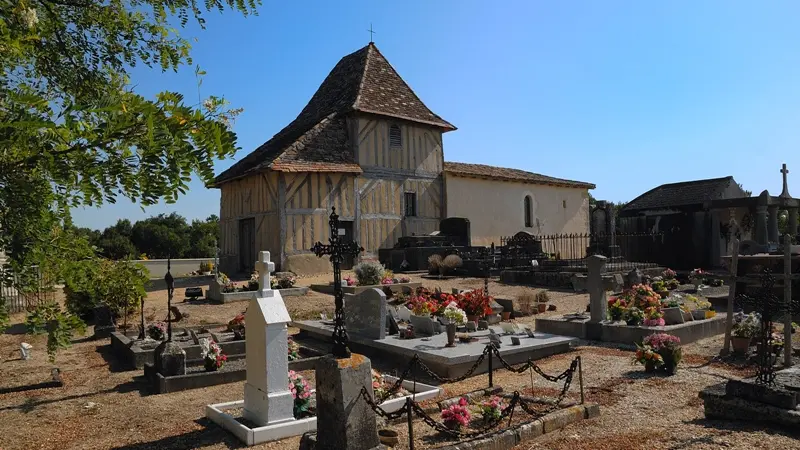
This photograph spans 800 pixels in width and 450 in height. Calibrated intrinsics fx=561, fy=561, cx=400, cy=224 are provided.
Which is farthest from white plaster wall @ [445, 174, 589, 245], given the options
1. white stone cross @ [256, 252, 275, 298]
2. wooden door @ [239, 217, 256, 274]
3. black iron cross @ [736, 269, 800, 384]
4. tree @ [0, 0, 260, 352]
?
tree @ [0, 0, 260, 352]

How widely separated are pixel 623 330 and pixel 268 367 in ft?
23.6

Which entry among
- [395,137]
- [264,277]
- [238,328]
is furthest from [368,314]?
[395,137]

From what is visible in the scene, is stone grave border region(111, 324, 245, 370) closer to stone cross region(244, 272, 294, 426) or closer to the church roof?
stone cross region(244, 272, 294, 426)

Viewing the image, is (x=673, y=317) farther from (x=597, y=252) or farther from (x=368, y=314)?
(x=597, y=252)

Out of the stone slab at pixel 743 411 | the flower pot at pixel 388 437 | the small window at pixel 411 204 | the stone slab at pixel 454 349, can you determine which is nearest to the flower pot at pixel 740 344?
the stone slab at pixel 454 349

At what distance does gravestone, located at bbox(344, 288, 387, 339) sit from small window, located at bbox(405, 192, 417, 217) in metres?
15.8

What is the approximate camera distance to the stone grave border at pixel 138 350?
358 inches

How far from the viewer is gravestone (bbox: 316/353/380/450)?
4.55 meters

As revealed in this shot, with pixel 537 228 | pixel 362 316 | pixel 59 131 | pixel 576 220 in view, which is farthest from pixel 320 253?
pixel 576 220

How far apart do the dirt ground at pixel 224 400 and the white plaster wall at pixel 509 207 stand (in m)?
18.4

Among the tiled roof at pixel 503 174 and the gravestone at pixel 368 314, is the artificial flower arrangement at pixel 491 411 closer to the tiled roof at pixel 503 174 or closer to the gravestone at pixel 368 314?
the gravestone at pixel 368 314

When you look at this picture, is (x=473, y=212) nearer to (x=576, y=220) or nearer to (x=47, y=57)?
(x=576, y=220)

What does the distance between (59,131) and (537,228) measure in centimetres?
3074

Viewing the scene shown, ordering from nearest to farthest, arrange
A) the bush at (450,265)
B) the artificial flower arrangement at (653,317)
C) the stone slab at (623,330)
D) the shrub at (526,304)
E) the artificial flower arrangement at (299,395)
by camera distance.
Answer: the artificial flower arrangement at (299,395) < the stone slab at (623,330) < the artificial flower arrangement at (653,317) < the shrub at (526,304) < the bush at (450,265)
